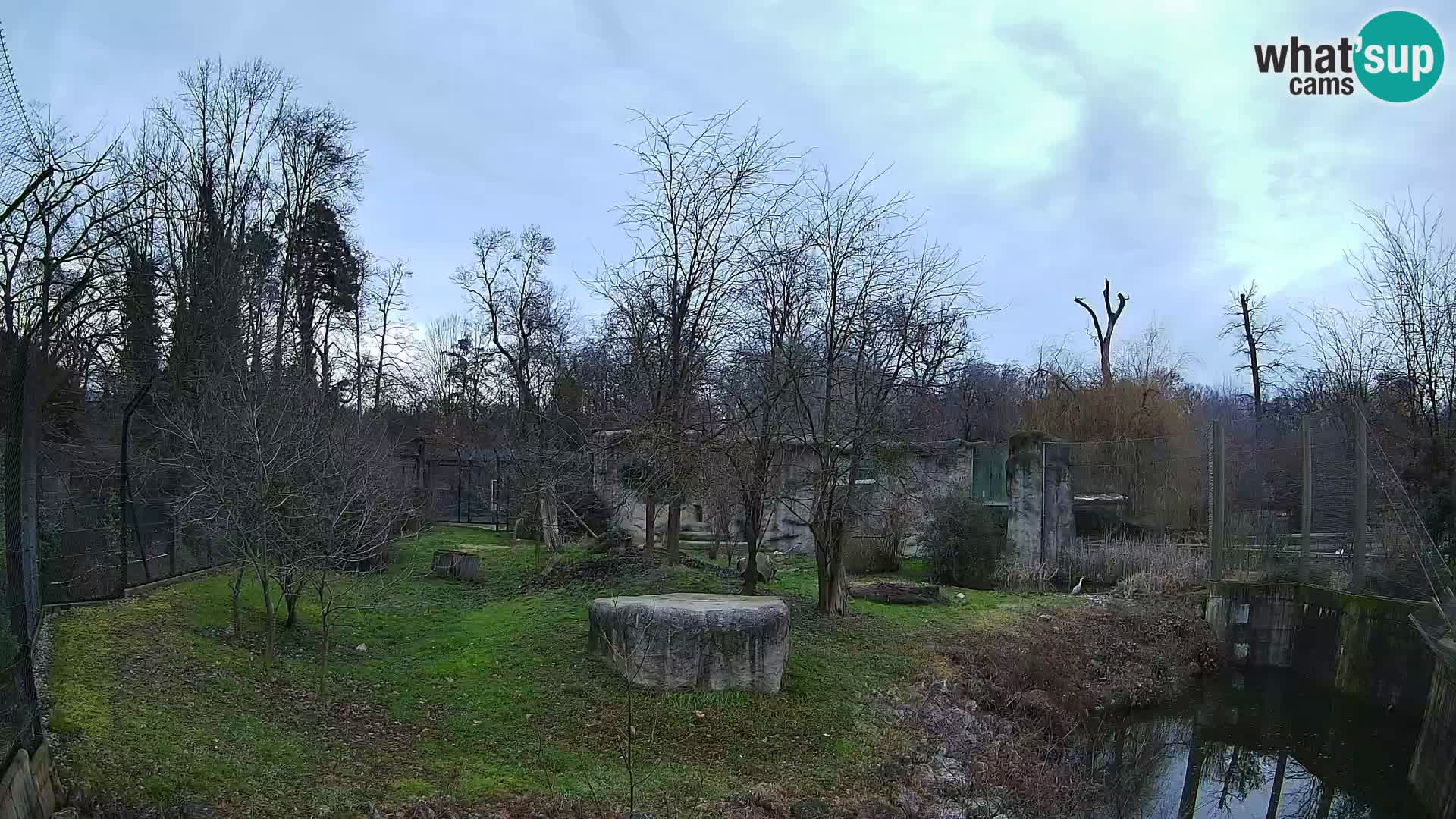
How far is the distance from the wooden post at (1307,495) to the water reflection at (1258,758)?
197 cm

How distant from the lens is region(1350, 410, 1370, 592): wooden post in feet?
39.7

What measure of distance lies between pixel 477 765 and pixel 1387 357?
1496cm

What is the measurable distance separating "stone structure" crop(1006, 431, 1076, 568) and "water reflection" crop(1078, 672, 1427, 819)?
5.47 metres

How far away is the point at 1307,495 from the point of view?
13.9 meters

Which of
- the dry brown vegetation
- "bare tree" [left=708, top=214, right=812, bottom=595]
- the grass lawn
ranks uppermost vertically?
"bare tree" [left=708, top=214, right=812, bottom=595]

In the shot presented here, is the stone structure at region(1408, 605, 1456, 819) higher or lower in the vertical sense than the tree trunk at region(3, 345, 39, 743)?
lower

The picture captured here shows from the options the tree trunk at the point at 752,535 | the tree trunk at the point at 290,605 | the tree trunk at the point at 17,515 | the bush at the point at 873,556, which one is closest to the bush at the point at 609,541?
the bush at the point at 873,556

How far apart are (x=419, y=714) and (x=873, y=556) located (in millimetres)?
13061

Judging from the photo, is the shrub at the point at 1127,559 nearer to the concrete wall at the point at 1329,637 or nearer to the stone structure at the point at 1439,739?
the concrete wall at the point at 1329,637

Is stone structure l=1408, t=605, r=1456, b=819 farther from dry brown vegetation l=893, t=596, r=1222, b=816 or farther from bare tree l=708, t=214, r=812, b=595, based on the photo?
bare tree l=708, t=214, r=812, b=595

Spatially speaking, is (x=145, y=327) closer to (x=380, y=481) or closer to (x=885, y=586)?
(x=380, y=481)

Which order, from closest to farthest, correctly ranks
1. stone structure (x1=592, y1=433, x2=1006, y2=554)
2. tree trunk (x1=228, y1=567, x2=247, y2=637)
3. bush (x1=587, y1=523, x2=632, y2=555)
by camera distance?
1. tree trunk (x1=228, y1=567, x2=247, y2=637)
2. stone structure (x1=592, y1=433, x2=1006, y2=554)
3. bush (x1=587, y1=523, x2=632, y2=555)

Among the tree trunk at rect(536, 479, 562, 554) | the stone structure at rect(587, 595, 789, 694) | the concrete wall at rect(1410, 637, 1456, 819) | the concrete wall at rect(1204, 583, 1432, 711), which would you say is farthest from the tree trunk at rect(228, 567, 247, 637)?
the concrete wall at rect(1204, 583, 1432, 711)

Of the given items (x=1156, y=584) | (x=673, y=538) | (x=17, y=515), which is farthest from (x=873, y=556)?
(x=17, y=515)
